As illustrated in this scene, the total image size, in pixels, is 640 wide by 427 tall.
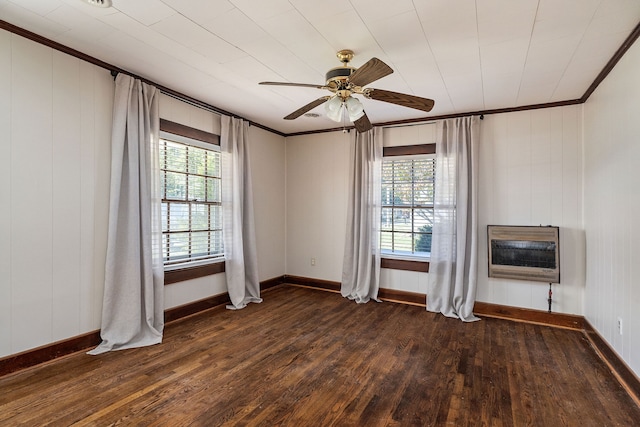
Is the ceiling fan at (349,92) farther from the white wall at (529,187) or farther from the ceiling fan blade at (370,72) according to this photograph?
the white wall at (529,187)

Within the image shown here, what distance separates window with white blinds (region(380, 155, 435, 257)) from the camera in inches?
178

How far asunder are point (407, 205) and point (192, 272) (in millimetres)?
3076

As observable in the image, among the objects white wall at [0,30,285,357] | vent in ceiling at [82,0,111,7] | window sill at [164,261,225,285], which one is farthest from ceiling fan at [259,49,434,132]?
window sill at [164,261,225,285]

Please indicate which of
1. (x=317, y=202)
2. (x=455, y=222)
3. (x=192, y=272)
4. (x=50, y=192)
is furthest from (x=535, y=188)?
(x=50, y=192)

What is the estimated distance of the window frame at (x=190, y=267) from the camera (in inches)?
144

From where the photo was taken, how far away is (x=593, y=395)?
2.33m

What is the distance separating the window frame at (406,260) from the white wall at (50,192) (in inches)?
138

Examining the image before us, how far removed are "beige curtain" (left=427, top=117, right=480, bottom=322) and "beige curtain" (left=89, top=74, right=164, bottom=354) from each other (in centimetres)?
340

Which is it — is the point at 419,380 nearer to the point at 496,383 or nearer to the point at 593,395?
the point at 496,383

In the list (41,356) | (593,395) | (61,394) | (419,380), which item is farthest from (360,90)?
(41,356)

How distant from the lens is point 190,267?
3926mm

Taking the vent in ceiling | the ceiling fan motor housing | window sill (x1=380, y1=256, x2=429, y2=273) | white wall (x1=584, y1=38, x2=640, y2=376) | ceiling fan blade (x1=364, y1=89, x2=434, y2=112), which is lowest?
window sill (x1=380, y1=256, x2=429, y2=273)

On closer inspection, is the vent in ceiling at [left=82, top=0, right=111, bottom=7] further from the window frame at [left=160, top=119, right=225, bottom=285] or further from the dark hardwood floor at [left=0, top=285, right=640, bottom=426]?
the dark hardwood floor at [left=0, top=285, right=640, bottom=426]

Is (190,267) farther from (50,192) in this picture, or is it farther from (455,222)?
(455,222)
